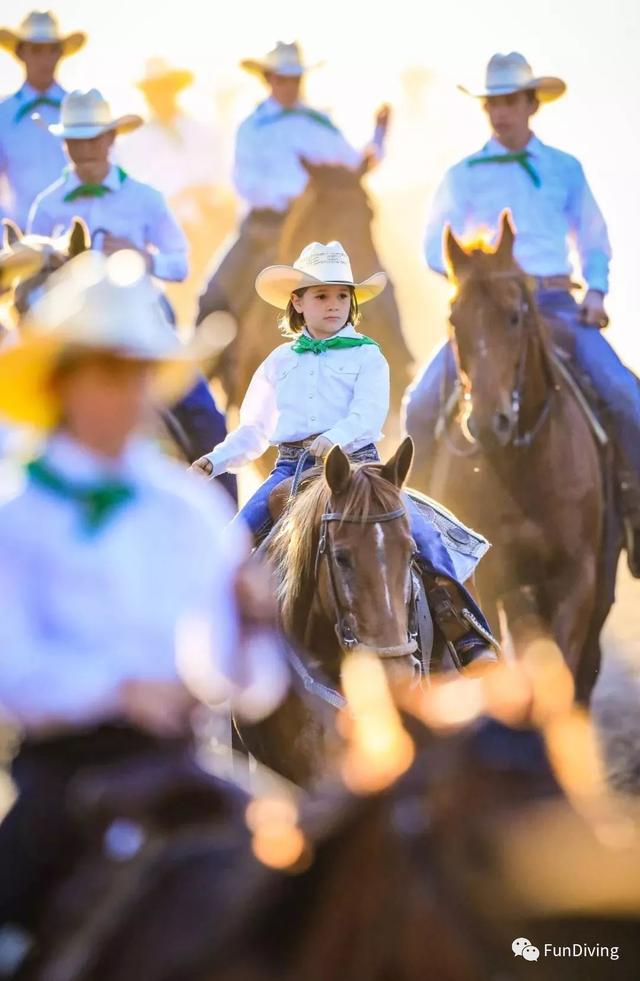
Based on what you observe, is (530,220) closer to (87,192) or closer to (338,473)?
(87,192)

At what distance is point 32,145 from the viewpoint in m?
13.1

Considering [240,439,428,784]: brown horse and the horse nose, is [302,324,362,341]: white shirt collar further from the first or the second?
the horse nose

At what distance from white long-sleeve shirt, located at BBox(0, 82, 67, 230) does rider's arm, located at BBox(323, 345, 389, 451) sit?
7.49 m

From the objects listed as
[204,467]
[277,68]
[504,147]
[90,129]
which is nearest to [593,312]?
[504,147]

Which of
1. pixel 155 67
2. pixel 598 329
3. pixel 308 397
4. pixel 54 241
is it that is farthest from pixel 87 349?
pixel 155 67

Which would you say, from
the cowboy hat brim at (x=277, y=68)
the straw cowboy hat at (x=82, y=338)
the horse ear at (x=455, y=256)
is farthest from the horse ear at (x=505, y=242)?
the cowboy hat brim at (x=277, y=68)

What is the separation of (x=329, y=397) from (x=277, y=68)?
31.6 ft

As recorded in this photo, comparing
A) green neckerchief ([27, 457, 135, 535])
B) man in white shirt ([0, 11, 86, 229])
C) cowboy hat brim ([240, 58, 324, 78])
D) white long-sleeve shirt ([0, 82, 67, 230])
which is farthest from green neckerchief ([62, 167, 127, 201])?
green neckerchief ([27, 457, 135, 535])

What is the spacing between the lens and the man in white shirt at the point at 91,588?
281 cm

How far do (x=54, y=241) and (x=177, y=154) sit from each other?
41.0ft

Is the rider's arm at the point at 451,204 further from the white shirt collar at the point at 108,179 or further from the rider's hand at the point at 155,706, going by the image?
the rider's hand at the point at 155,706

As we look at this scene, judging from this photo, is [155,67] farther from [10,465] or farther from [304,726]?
[10,465]

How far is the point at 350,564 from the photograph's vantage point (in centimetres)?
499

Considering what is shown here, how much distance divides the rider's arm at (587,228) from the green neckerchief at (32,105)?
5.03 m
